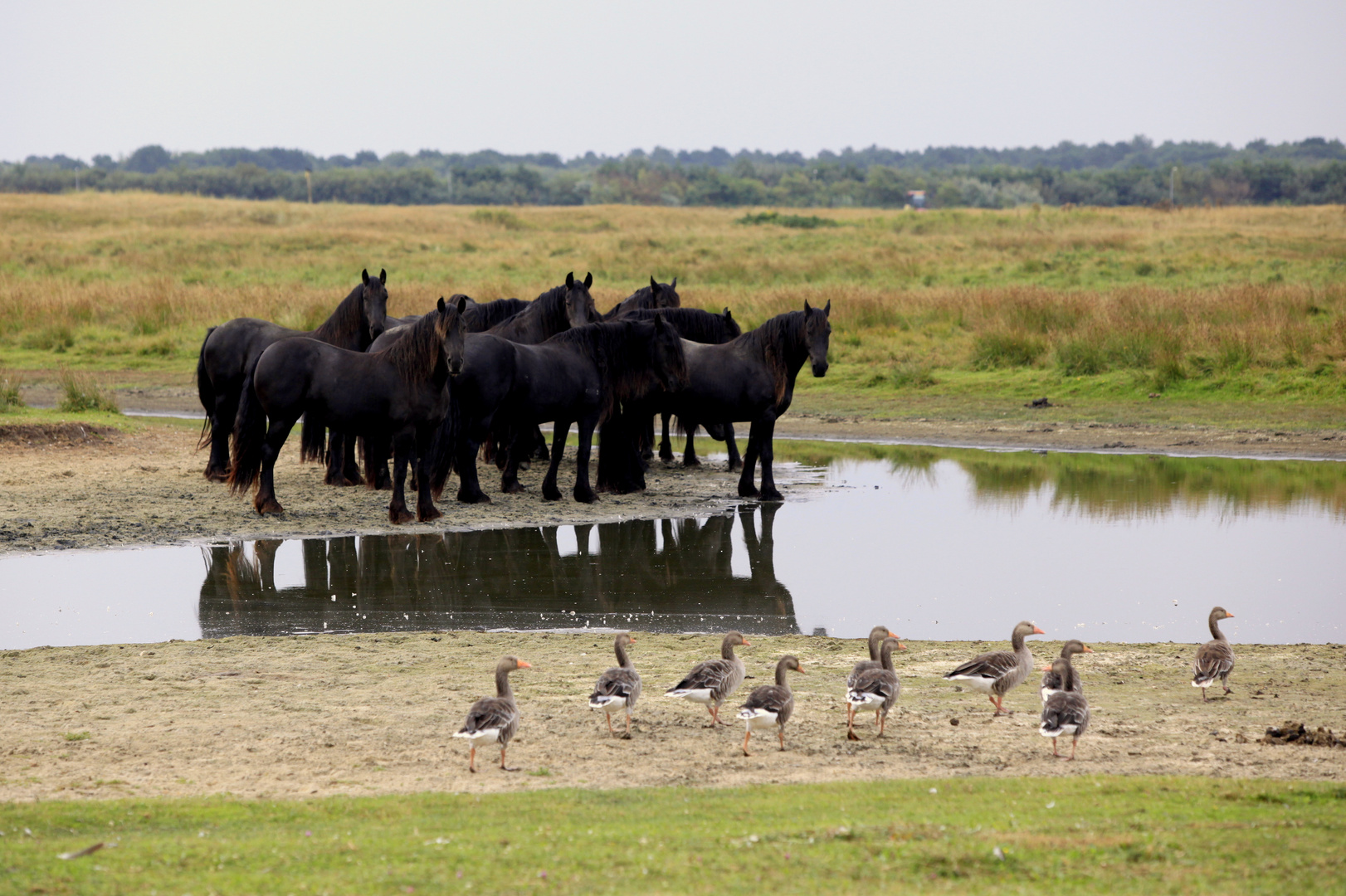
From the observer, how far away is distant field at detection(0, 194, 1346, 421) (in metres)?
21.0

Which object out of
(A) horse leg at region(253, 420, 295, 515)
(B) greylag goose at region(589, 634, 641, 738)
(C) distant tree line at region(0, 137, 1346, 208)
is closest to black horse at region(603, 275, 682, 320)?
(A) horse leg at region(253, 420, 295, 515)

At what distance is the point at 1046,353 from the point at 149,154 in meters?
178

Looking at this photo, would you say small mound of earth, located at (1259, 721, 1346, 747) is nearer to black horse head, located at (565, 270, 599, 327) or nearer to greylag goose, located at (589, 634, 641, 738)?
greylag goose, located at (589, 634, 641, 738)

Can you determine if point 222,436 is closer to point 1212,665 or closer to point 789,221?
point 1212,665

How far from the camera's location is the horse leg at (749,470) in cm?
1416

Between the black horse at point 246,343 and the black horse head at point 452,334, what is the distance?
5.55 feet

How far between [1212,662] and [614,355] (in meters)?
8.36

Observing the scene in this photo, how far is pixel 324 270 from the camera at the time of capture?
3772cm

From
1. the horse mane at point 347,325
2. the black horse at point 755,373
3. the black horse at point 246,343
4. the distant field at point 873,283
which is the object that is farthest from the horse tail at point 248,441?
the distant field at point 873,283

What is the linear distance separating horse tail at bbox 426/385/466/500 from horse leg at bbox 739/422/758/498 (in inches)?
121

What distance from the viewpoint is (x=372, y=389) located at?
40.2 ft

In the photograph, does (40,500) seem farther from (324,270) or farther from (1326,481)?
(324,270)

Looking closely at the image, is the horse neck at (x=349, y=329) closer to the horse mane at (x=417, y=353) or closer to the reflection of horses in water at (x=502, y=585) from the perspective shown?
the horse mane at (x=417, y=353)

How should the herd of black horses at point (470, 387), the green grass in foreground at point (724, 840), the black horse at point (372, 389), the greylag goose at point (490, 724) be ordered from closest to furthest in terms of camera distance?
the green grass in foreground at point (724, 840) → the greylag goose at point (490, 724) → the black horse at point (372, 389) → the herd of black horses at point (470, 387)
